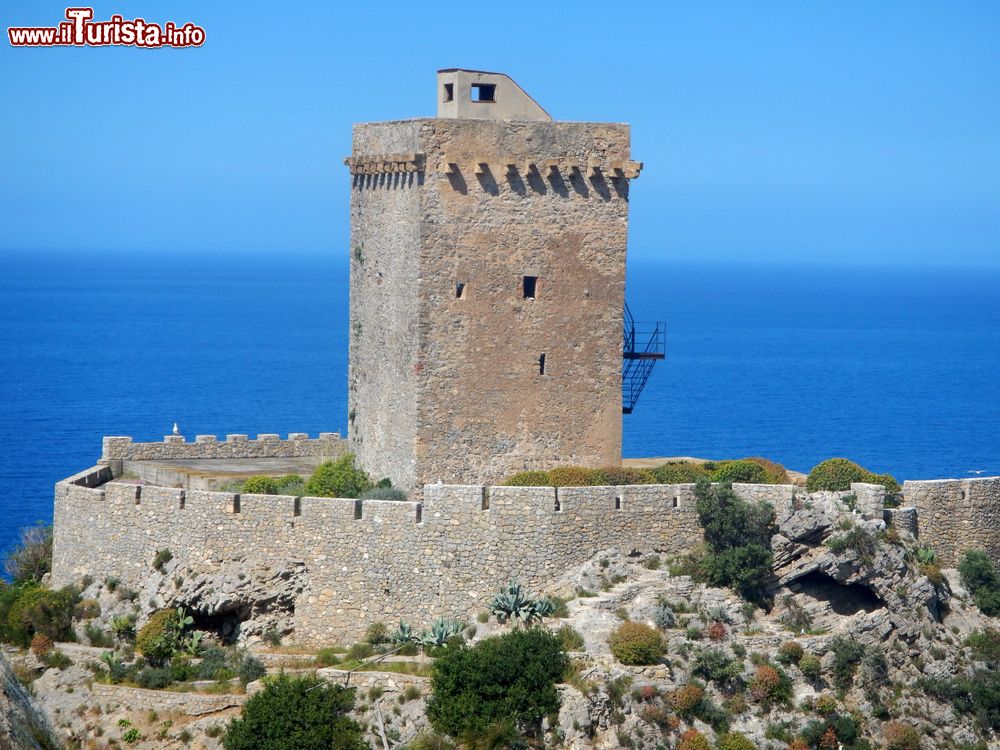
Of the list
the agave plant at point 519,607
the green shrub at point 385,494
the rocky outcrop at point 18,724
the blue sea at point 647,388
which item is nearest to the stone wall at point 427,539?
the agave plant at point 519,607

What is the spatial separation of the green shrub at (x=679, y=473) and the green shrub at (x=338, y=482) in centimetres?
592

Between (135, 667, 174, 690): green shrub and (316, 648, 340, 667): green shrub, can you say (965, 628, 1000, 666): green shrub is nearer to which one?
(316, 648, 340, 667): green shrub

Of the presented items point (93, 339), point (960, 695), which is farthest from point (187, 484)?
point (93, 339)

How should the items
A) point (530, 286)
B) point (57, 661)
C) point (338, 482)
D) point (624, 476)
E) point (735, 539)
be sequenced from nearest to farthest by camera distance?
point (735, 539)
point (57, 661)
point (624, 476)
point (530, 286)
point (338, 482)

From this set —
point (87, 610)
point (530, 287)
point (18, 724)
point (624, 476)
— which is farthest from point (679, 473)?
point (18, 724)

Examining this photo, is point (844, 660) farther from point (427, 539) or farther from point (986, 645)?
point (427, 539)

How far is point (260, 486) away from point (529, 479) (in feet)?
18.3

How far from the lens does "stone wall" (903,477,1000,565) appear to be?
1390 inches

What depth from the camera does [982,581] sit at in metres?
35.3

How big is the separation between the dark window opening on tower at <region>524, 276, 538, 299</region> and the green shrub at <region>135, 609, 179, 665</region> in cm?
918

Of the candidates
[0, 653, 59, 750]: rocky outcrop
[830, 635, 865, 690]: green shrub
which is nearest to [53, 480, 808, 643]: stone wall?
[830, 635, 865, 690]: green shrub

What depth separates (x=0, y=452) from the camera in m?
80.0

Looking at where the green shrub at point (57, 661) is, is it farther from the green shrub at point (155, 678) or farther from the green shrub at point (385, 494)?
the green shrub at point (385, 494)

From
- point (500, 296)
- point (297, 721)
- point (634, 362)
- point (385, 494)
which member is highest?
point (500, 296)
